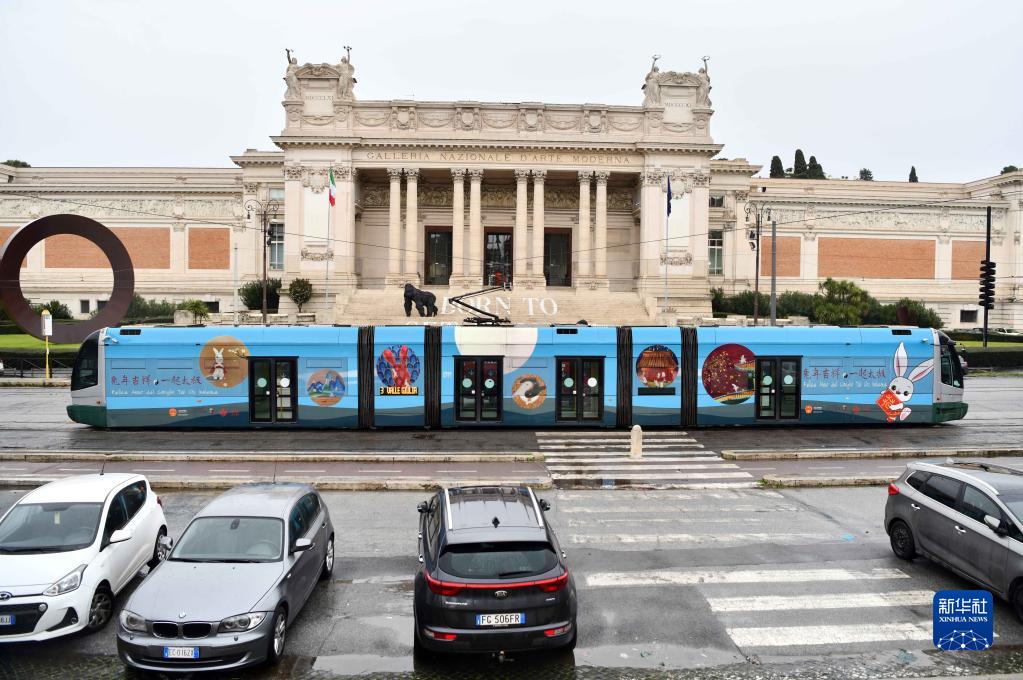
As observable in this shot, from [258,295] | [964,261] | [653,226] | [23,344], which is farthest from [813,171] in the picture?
[23,344]

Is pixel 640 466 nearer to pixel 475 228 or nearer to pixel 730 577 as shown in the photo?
pixel 730 577

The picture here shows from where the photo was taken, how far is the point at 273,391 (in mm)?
24469

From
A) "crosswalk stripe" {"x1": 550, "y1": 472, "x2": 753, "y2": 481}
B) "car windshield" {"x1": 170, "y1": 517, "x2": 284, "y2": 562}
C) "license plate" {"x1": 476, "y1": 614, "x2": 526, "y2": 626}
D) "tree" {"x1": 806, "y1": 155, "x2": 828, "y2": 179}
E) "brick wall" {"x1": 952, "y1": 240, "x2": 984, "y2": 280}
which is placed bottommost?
"crosswalk stripe" {"x1": 550, "y1": 472, "x2": 753, "y2": 481}

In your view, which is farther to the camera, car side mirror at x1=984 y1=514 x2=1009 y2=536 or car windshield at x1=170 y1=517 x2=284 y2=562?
car side mirror at x1=984 y1=514 x2=1009 y2=536

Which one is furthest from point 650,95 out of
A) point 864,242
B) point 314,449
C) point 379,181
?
point 314,449

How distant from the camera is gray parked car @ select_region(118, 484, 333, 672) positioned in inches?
334

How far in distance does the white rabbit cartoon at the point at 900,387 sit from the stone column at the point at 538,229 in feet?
118

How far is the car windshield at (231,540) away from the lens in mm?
9812

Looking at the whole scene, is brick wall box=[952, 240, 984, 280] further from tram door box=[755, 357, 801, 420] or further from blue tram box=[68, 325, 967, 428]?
tram door box=[755, 357, 801, 420]

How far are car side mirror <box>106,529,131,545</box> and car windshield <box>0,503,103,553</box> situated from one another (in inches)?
8.9

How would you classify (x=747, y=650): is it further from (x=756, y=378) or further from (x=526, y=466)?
(x=756, y=378)

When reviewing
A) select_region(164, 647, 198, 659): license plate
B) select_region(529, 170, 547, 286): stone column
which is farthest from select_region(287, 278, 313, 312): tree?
select_region(164, 647, 198, 659): license plate

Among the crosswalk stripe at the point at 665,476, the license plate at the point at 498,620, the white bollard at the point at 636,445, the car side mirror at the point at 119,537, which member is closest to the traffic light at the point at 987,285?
the crosswalk stripe at the point at 665,476

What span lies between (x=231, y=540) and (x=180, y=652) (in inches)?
71.7
